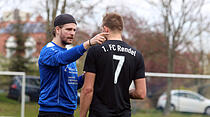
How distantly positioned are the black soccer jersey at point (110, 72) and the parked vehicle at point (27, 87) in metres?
7.59

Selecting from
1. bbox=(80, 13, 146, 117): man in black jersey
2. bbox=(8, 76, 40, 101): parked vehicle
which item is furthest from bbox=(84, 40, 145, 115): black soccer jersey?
bbox=(8, 76, 40, 101): parked vehicle

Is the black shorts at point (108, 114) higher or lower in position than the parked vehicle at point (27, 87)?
higher

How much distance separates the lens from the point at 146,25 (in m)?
14.5

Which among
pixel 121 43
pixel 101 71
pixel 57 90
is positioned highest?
pixel 121 43

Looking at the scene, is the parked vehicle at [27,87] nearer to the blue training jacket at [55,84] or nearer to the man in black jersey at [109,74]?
the blue training jacket at [55,84]

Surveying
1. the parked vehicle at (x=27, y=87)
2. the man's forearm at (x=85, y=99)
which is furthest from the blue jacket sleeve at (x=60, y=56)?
the parked vehicle at (x=27, y=87)

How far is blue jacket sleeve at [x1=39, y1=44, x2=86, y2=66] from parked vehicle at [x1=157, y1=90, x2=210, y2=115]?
9.05 metres

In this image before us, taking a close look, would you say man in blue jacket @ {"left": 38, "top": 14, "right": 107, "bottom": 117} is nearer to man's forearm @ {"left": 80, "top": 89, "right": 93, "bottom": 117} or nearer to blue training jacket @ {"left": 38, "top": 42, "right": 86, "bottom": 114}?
blue training jacket @ {"left": 38, "top": 42, "right": 86, "bottom": 114}

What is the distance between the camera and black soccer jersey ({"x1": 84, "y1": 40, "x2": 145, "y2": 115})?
2963 mm

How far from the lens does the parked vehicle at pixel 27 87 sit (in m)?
10.6

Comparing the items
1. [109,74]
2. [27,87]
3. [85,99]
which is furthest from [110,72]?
[27,87]

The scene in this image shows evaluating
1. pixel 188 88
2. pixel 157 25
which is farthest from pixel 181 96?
pixel 157 25

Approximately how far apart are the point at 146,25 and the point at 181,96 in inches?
170

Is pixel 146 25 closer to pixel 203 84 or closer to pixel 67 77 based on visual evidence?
pixel 203 84
